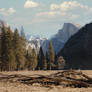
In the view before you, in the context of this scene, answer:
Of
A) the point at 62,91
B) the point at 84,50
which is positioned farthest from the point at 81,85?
the point at 84,50

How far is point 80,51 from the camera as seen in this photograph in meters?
148

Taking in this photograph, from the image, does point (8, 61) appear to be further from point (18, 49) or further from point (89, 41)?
point (89, 41)

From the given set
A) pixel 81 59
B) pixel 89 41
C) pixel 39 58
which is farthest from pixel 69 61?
pixel 39 58

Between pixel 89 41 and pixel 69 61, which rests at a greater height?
pixel 89 41

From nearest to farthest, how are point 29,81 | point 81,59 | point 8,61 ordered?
1. point 29,81
2. point 8,61
3. point 81,59

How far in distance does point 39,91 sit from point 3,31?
4393 centimetres

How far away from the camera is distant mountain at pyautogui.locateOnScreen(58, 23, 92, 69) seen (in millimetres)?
131625

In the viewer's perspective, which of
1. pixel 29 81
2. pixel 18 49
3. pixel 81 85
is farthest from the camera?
pixel 18 49

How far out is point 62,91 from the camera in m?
10.5

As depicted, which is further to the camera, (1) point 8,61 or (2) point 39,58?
(2) point 39,58

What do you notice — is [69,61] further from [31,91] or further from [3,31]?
[31,91]

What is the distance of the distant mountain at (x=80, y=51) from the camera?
131625 millimetres

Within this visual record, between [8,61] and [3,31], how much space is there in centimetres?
969

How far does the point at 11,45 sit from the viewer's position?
49906 millimetres
